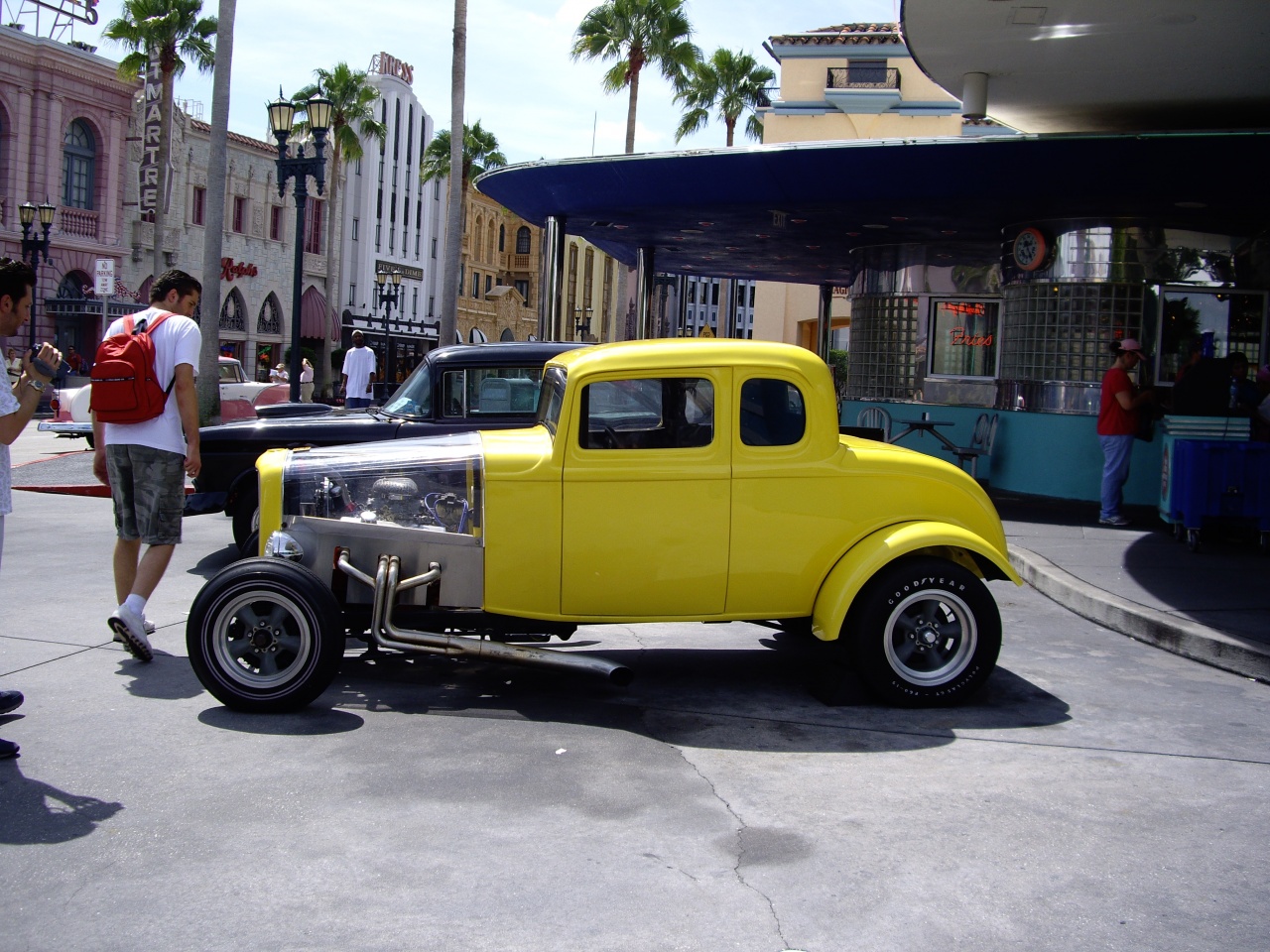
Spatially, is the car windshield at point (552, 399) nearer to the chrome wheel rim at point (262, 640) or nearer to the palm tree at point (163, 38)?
the chrome wheel rim at point (262, 640)

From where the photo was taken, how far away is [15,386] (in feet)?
15.1

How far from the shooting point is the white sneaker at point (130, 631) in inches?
235

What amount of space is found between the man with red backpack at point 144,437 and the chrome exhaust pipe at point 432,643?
1329 mm

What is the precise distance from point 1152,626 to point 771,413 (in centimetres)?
339

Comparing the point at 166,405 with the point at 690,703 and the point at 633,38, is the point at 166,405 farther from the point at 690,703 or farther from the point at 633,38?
the point at 633,38

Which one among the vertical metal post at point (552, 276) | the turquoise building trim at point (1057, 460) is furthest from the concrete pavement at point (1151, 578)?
the vertical metal post at point (552, 276)

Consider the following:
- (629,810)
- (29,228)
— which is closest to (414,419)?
(629,810)

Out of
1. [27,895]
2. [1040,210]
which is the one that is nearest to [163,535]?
[27,895]

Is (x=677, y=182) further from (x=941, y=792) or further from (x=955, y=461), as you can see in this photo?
(x=941, y=792)

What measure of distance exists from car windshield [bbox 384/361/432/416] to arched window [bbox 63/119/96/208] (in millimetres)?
33406

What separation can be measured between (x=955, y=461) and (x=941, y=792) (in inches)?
474

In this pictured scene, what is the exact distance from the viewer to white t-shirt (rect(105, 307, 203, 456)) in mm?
6152

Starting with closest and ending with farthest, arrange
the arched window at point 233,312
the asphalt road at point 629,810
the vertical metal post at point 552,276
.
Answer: the asphalt road at point 629,810 < the vertical metal post at point 552,276 < the arched window at point 233,312

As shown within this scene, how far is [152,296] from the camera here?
643 centimetres
